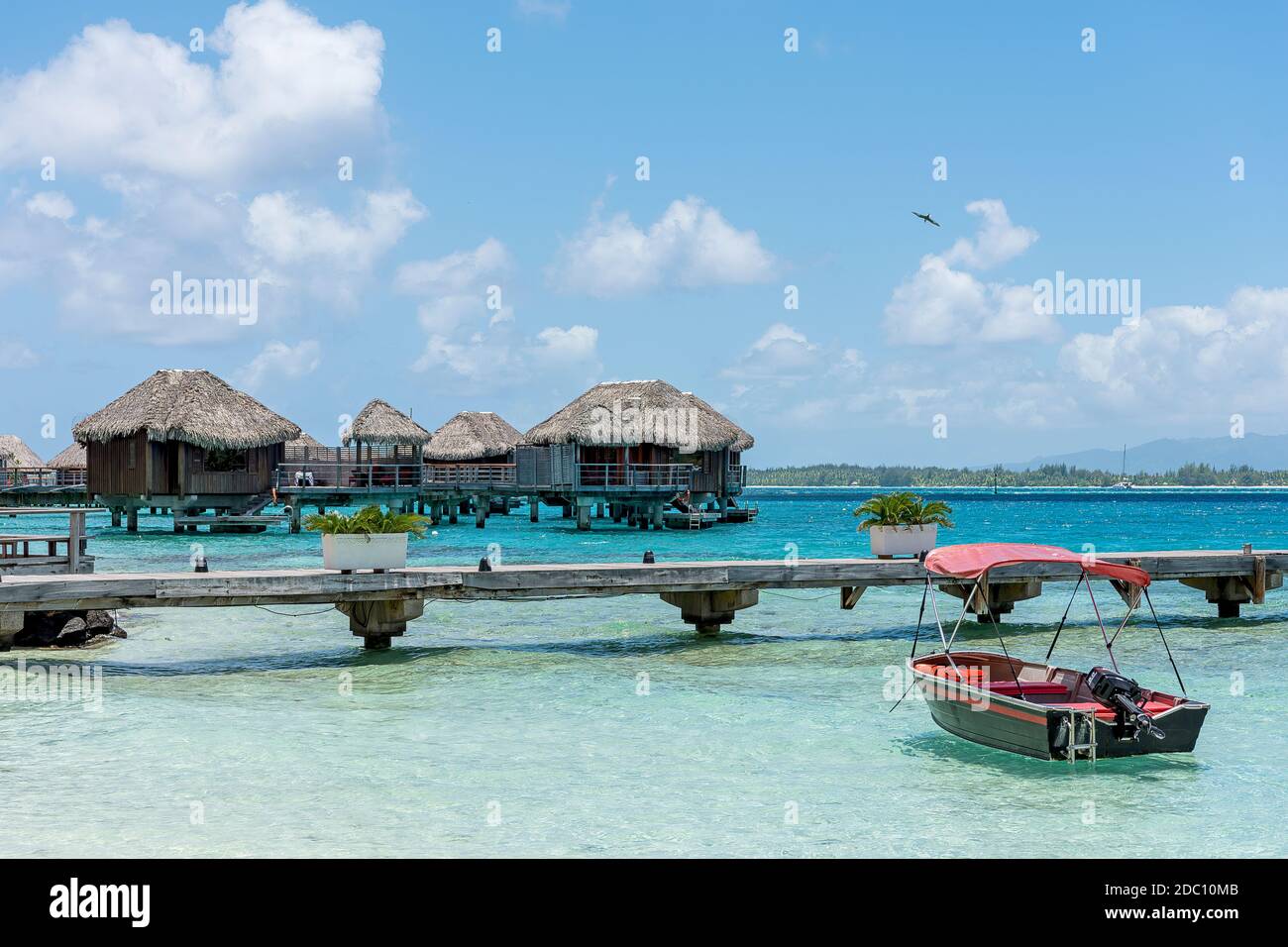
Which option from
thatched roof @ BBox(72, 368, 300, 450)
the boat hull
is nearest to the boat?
the boat hull

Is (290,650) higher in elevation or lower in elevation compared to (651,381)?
lower

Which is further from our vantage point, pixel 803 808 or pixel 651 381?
pixel 651 381

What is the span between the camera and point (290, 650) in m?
17.9

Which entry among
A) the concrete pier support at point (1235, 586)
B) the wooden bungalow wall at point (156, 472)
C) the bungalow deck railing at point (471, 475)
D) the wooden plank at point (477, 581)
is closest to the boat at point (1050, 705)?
the wooden plank at point (477, 581)

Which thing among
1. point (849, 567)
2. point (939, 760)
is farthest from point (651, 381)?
point (939, 760)

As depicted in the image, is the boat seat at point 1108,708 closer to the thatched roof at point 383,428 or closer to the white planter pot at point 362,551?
the white planter pot at point 362,551

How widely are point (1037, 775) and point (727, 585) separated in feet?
26.1

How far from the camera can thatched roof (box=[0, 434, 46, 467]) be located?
7738cm

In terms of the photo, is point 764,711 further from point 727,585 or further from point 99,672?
point 99,672

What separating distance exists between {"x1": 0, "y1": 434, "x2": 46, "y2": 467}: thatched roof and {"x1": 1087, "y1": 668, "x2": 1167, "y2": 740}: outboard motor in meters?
79.9

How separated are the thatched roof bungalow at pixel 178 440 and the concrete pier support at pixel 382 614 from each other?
33.4m

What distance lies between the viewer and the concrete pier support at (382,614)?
16.9m
